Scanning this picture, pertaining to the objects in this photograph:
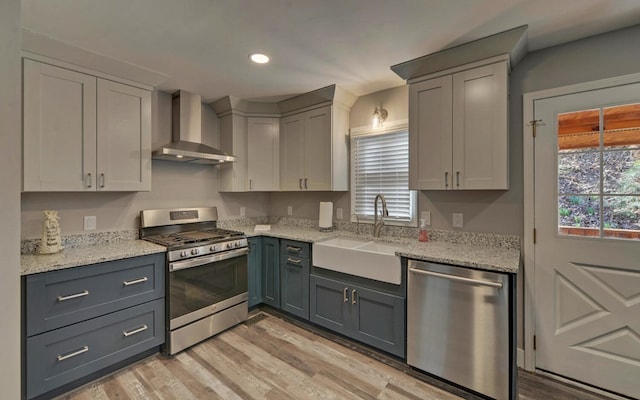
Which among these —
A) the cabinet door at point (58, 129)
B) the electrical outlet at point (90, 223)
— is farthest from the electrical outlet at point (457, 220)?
the electrical outlet at point (90, 223)

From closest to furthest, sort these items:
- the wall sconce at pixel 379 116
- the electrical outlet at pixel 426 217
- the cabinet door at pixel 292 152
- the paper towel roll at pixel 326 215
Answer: the electrical outlet at pixel 426 217 → the wall sconce at pixel 379 116 → the paper towel roll at pixel 326 215 → the cabinet door at pixel 292 152

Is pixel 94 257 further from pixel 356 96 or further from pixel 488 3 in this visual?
pixel 488 3

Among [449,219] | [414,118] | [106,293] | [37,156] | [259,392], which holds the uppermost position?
[414,118]

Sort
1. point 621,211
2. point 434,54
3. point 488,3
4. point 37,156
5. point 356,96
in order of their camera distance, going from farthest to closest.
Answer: point 356,96 < point 434,54 < point 37,156 < point 621,211 < point 488,3

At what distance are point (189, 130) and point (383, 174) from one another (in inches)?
83.4

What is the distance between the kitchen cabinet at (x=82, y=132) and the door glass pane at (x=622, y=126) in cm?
360

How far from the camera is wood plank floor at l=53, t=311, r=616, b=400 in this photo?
196 cm

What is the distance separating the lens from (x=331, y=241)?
9.41ft

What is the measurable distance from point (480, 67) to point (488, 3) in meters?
0.57

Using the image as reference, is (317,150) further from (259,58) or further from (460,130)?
(460,130)

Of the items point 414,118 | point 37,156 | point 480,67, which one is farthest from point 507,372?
point 37,156

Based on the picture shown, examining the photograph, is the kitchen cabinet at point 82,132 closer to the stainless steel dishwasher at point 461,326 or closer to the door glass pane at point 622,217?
the stainless steel dishwasher at point 461,326

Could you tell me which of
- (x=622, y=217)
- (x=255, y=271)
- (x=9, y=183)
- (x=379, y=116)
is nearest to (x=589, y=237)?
(x=622, y=217)

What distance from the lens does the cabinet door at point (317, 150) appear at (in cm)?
314
